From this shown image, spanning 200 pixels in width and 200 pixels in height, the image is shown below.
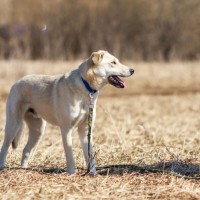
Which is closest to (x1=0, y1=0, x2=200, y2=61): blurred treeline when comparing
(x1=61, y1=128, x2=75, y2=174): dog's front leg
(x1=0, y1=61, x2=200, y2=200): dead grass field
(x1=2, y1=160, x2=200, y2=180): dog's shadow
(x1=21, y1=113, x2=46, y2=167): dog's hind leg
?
(x1=0, y1=61, x2=200, y2=200): dead grass field

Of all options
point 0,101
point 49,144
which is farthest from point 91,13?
point 49,144

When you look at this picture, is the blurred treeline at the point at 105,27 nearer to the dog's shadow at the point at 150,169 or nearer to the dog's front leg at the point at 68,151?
the dog's shadow at the point at 150,169

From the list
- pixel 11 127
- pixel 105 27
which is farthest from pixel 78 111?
pixel 105 27

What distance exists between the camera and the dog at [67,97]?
283 inches

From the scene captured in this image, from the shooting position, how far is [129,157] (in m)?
8.56

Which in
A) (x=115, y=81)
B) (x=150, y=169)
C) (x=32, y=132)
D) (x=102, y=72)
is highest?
(x=102, y=72)

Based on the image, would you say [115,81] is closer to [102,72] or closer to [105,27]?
[102,72]

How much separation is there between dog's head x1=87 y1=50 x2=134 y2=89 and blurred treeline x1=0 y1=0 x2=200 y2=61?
1965 centimetres

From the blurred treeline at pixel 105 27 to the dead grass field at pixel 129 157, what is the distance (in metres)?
10.1

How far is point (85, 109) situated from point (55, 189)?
4.33ft

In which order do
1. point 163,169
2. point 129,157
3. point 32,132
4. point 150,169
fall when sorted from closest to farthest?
point 163,169 → point 150,169 → point 32,132 → point 129,157

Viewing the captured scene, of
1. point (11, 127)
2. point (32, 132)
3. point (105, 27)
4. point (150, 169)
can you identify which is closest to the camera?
point (150, 169)

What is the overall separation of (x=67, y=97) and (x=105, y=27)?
23610mm

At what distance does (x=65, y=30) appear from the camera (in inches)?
1182
